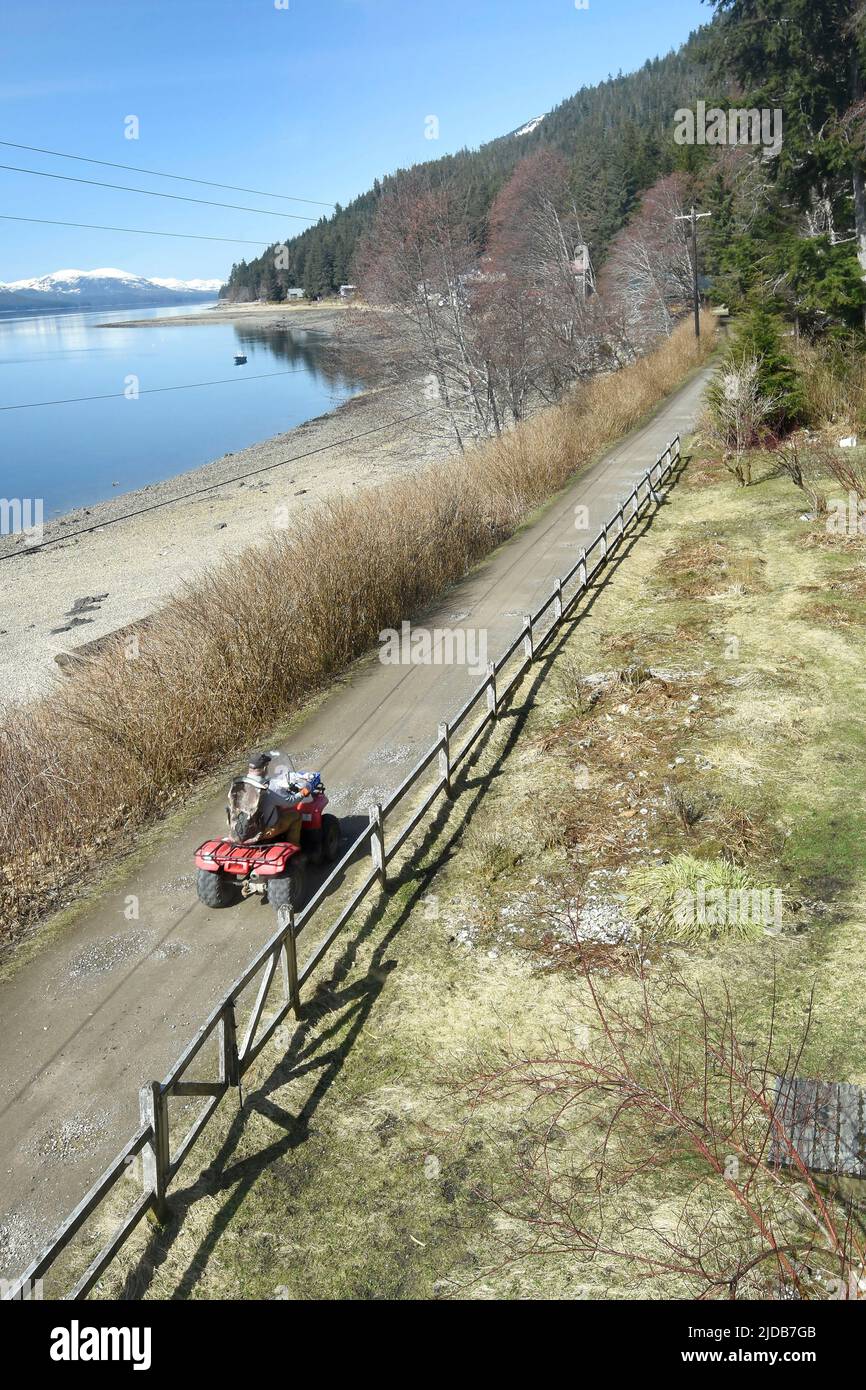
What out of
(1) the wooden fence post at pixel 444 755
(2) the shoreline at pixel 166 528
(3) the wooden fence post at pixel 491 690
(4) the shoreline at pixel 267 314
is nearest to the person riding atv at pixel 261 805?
(1) the wooden fence post at pixel 444 755

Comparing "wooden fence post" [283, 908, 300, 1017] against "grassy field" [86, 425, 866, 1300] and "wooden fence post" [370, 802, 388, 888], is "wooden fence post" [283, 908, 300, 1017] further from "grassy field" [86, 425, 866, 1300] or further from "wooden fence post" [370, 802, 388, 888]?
"wooden fence post" [370, 802, 388, 888]

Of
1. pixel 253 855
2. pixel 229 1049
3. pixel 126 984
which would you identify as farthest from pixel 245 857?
pixel 229 1049

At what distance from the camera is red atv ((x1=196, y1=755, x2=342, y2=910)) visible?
28.7 feet

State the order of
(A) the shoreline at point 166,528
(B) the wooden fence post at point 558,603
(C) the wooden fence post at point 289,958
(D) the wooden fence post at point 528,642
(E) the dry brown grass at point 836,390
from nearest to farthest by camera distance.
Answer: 1. (C) the wooden fence post at point 289,958
2. (D) the wooden fence post at point 528,642
3. (B) the wooden fence post at point 558,603
4. (E) the dry brown grass at point 836,390
5. (A) the shoreline at point 166,528

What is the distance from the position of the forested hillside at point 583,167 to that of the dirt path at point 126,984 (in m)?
27.0

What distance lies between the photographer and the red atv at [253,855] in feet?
28.7

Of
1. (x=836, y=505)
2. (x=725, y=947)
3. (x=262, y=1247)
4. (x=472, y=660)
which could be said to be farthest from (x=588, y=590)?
(x=262, y=1247)

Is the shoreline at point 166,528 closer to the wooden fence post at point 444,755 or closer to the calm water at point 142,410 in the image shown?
the calm water at point 142,410

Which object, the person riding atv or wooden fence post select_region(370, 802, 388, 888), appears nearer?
the person riding atv

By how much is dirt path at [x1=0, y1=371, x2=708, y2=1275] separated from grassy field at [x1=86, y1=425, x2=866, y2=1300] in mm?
855

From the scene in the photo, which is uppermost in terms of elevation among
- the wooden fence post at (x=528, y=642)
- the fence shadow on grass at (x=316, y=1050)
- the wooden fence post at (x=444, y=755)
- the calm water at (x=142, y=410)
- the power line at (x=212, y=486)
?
the calm water at (x=142, y=410)

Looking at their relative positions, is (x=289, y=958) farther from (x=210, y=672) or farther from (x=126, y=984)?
(x=210, y=672)

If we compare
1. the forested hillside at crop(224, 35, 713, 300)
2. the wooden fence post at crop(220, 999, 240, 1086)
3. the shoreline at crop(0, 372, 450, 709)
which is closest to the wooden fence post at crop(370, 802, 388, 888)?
the wooden fence post at crop(220, 999, 240, 1086)

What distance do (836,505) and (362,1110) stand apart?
18.7 metres
